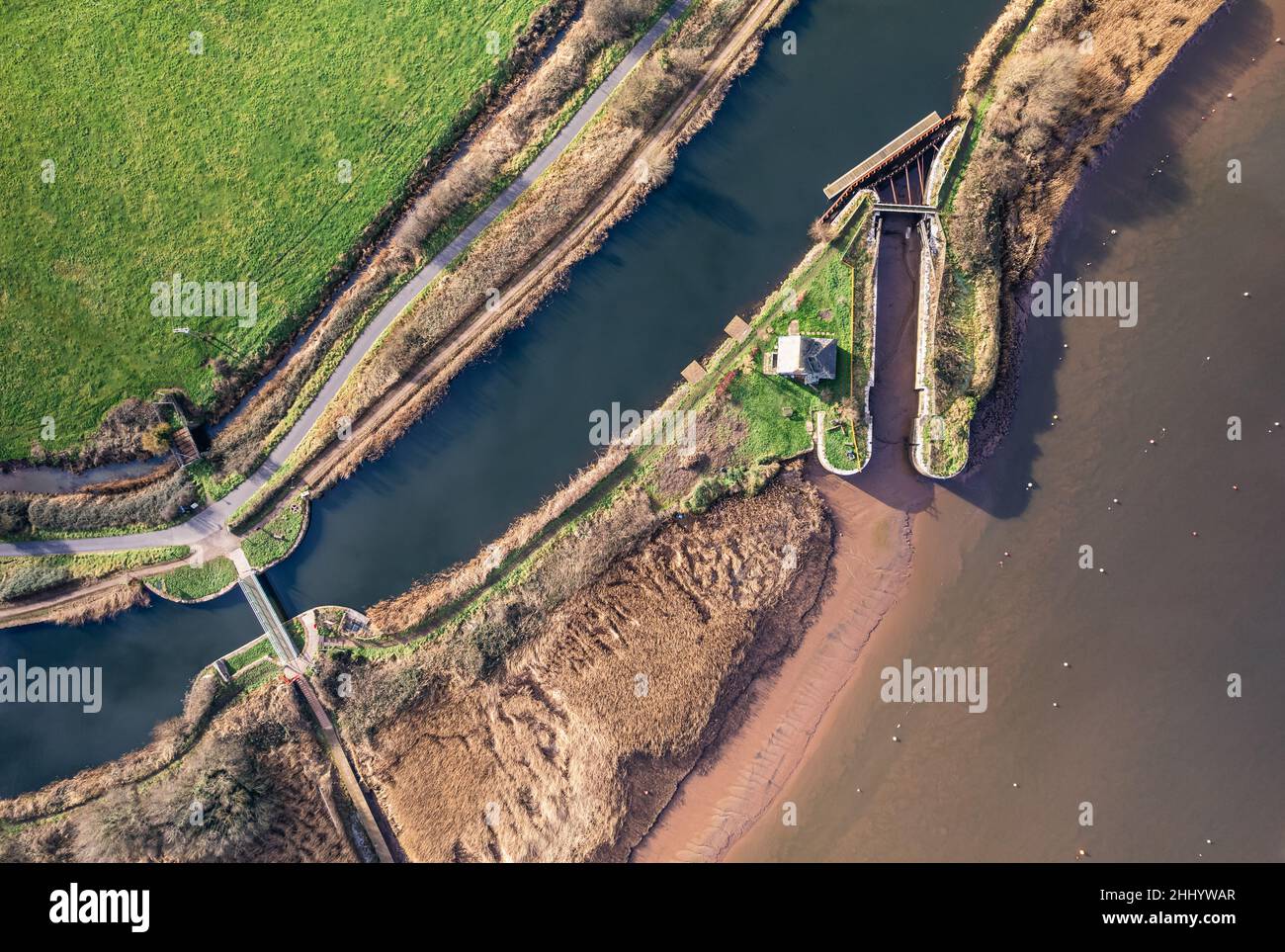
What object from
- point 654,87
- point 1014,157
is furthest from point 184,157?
point 1014,157

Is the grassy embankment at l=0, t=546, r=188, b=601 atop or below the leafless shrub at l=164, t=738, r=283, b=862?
atop

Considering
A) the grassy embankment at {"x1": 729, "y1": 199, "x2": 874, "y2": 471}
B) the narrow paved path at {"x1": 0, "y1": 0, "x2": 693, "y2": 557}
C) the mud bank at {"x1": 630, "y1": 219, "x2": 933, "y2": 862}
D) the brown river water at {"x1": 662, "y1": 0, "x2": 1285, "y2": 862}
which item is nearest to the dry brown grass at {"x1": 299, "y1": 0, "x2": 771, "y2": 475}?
the narrow paved path at {"x1": 0, "y1": 0, "x2": 693, "y2": 557}

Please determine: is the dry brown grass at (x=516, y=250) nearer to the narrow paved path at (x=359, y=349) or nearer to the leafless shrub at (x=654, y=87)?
the leafless shrub at (x=654, y=87)

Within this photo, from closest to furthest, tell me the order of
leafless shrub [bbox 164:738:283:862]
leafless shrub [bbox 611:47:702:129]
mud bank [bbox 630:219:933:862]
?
leafless shrub [bbox 164:738:283:862], leafless shrub [bbox 611:47:702:129], mud bank [bbox 630:219:933:862]

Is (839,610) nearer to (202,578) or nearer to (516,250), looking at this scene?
(516,250)

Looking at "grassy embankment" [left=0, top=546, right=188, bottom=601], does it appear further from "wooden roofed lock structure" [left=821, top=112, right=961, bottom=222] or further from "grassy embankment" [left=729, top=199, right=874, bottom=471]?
"wooden roofed lock structure" [left=821, top=112, right=961, bottom=222]

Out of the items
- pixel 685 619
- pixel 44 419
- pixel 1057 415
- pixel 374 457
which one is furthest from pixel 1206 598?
pixel 44 419

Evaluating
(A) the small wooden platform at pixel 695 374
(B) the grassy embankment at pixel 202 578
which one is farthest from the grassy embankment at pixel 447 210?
(A) the small wooden platform at pixel 695 374
